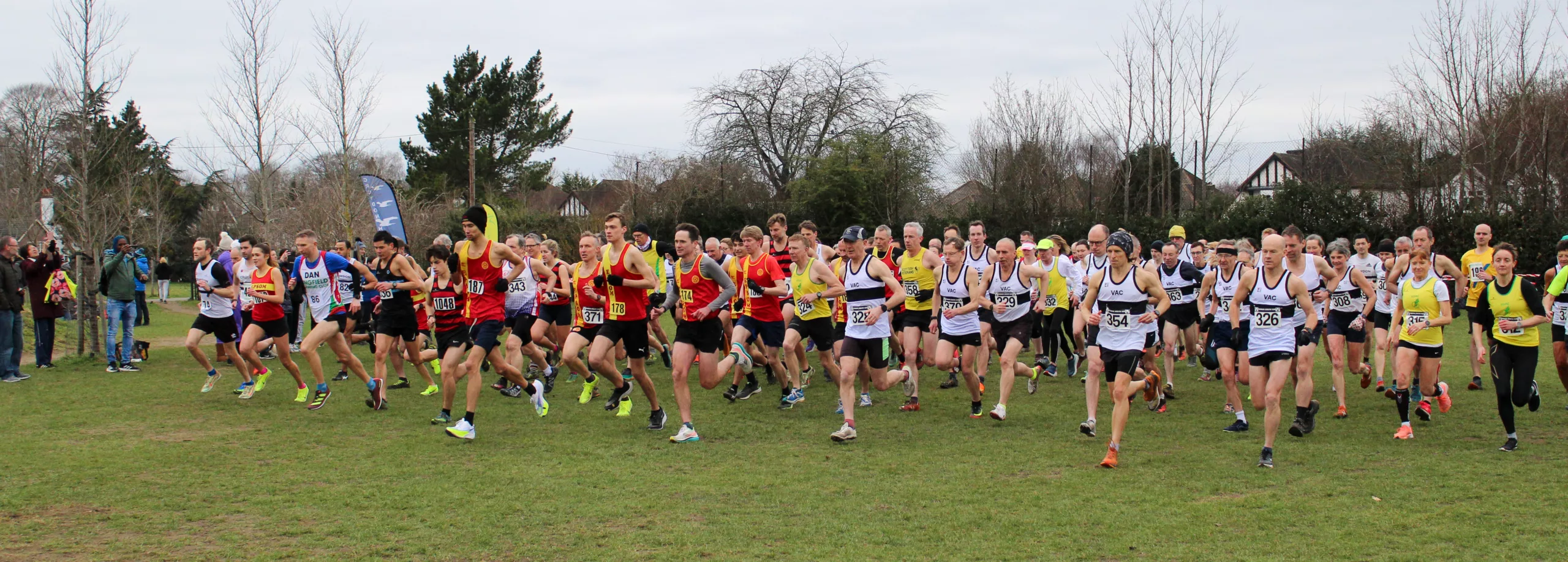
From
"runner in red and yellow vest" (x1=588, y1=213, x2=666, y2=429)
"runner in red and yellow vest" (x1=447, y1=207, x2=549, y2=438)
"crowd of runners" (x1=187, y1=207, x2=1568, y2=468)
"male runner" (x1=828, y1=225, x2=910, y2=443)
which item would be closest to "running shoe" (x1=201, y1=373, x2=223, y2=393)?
"crowd of runners" (x1=187, y1=207, x2=1568, y2=468)

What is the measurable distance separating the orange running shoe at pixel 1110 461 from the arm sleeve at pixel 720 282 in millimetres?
3117

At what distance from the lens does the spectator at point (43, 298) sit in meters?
14.0

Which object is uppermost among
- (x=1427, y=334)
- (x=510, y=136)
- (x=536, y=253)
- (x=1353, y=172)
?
(x=510, y=136)

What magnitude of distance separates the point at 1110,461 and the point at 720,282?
3.36m

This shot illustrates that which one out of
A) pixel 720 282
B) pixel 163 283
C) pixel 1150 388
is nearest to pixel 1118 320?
pixel 1150 388

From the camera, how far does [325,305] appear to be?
36.2ft

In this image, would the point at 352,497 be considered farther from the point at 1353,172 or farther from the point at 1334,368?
the point at 1353,172

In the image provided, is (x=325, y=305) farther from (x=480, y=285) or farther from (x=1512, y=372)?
(x=1512, y=372)

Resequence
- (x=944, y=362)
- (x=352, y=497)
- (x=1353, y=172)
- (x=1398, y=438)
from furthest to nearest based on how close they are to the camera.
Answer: (x=1353, y=172), (x=944, y=362), (x=1398, y=438), (x=352, y=497)

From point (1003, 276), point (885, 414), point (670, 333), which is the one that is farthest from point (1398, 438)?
point (670, 333)

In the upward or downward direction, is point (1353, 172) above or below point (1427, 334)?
above

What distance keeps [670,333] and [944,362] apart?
38.6 ft

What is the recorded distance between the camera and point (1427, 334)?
27.9 feet

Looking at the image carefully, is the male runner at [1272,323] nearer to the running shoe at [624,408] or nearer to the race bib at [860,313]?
the race bib at [860,313]
